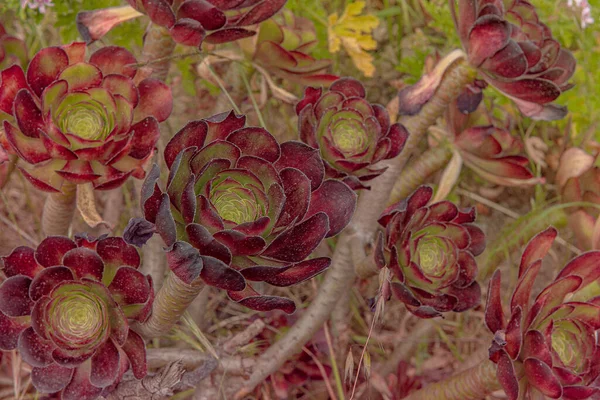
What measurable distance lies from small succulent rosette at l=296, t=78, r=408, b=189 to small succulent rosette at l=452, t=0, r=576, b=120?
0.72ft

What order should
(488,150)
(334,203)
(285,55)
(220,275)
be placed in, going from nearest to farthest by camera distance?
(220,275), (334,203), (285,55), (488,150)

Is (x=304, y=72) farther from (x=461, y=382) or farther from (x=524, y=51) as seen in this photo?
(x=461, y=382)

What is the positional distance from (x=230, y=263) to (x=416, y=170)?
0.88m

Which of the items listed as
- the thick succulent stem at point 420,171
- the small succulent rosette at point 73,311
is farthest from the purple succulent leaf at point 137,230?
the thick succulent stem at point 420,171

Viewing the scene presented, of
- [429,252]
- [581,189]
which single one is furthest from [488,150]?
[429,252]

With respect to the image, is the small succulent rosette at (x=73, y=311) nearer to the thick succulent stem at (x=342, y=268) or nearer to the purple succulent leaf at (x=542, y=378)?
the thick succulent stem at (x=342, y=268)

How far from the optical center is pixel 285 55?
1.36 metres

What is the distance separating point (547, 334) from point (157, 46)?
89 centimetres

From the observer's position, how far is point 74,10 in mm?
1531

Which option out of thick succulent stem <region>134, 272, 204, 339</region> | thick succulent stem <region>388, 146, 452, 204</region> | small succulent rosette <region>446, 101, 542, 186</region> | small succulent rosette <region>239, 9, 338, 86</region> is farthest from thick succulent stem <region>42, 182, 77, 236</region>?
small succulent rosette <region>446, 101, 542, 186</region>

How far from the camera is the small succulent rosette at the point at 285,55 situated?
4.47 ft

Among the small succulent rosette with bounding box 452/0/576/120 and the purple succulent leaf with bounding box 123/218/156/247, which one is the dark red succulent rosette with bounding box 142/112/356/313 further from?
the small succulent rosette with bounding box 452/0/576/120

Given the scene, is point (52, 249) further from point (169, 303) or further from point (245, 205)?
point (245, 205)

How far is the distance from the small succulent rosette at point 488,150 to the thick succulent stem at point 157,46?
71 cm
